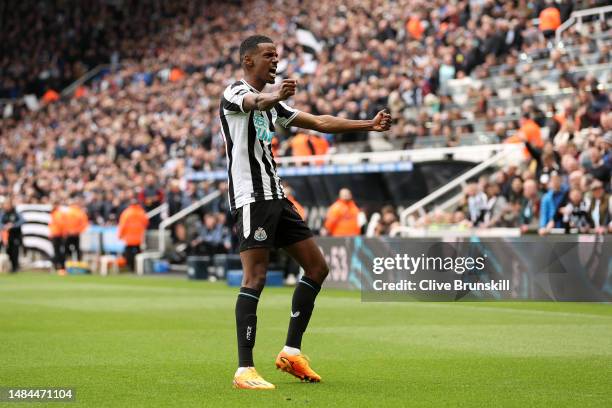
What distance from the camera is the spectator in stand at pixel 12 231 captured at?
106 ft

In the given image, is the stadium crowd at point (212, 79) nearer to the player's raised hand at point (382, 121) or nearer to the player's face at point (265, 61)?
the player's raised hand at point (382, 121)

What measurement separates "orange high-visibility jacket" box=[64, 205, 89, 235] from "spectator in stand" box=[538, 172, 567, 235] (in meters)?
16.7

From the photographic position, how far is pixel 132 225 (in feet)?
99.9

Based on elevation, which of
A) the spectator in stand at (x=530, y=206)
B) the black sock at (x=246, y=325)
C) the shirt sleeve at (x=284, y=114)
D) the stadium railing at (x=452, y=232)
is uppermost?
the shirt sleeve at (x=284, y=114)

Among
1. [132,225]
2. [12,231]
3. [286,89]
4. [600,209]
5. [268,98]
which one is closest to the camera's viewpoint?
[286,89]

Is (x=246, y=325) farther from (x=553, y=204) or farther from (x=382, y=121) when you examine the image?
(x=553, y=204)

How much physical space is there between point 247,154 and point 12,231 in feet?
83.7

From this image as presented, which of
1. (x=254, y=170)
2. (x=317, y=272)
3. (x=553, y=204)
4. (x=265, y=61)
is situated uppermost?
(x=265, y=61)

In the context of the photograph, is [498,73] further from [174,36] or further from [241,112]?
[174,36]

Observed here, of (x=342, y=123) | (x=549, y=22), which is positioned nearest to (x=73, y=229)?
(x=549, y=22)

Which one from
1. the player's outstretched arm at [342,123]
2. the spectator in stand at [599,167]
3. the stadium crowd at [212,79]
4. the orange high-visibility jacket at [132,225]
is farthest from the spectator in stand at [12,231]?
the player's outstretched arm at [342,123]

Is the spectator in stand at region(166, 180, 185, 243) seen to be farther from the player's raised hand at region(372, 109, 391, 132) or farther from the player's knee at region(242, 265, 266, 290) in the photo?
the player's raised hand at region(372, 109, 391, 132)

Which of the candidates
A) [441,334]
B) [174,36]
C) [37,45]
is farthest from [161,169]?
[441,334]

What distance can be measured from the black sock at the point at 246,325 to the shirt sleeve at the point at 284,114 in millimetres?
1336
